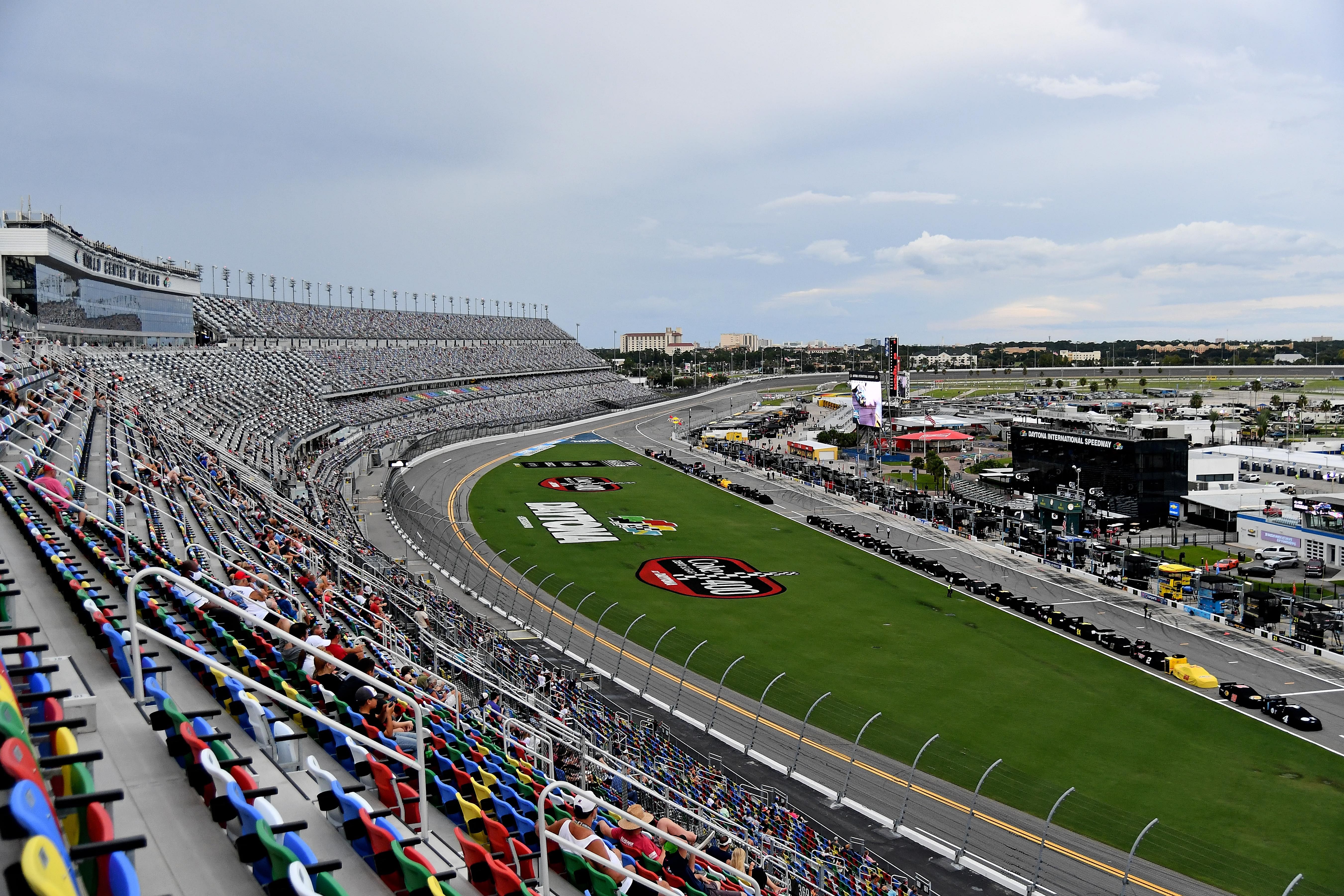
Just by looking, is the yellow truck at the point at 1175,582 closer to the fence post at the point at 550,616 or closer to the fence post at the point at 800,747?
the fence post at the point at 800,747

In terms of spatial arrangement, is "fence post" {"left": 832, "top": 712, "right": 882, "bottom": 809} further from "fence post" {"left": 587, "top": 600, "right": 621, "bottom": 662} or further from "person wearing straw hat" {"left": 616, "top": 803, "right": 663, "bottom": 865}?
"person wearing straw hat" {"left": 616, "top": 803, "right": 663, "bottom": 865}

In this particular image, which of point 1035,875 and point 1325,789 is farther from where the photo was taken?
point 1325,789

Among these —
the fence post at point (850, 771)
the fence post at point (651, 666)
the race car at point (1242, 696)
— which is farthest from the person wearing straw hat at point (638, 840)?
the race car at point (1242, 696)

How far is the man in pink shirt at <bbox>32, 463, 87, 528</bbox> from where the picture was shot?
44.1 ft

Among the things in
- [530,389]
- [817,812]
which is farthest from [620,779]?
[530,389]

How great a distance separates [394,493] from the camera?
46.4m

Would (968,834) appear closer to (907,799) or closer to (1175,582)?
(907,799)

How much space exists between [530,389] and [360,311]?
843 inches

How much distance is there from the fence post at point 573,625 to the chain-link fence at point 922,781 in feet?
0.39

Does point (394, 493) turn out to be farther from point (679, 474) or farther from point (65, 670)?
point (65, 670)

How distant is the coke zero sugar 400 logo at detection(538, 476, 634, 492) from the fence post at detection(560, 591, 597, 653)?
2687cm

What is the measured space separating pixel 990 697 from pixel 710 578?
14.5m

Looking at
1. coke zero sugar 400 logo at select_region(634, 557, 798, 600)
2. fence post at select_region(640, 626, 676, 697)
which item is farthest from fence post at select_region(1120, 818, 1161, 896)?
coke zero sugar 400 logo at select_region(634, 557, 798, 600)

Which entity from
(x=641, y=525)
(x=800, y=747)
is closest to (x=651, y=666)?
(x=800, y=747)
